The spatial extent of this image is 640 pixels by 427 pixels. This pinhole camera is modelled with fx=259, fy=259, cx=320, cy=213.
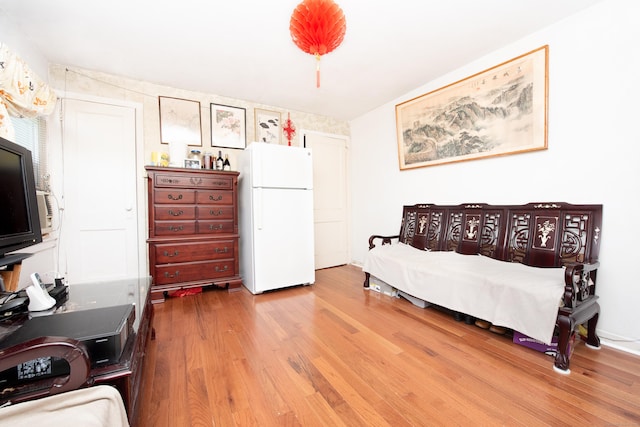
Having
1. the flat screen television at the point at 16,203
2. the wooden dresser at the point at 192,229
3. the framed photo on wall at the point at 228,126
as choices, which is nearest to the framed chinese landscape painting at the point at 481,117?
the framed photo on wall at the point at 228,126

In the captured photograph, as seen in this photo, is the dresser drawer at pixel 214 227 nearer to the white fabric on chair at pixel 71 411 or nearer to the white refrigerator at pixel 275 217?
the white refrigerator at pixel 275 217

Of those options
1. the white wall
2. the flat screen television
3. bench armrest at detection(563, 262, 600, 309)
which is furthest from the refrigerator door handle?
bench armrest at detection(563, 262, 600, 309)

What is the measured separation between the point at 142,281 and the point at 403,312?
7.33 ft

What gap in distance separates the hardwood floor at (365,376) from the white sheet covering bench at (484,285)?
0.22 m

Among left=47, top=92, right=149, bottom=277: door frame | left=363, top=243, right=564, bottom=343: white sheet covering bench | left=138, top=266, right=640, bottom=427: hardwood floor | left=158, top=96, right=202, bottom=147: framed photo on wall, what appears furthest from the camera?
left=158, top=96, right=202, bottom=147: framed photo on wall

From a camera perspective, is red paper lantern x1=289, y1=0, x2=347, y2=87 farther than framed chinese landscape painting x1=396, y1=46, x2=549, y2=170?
No

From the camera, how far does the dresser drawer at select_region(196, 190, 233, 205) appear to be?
300 centimetres

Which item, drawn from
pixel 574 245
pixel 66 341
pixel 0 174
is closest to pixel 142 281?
pixel 0 174

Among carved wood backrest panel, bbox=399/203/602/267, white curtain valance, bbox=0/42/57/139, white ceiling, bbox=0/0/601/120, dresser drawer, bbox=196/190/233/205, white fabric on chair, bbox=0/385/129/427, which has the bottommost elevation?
white fabric on chair, bbox=0/385/129/427

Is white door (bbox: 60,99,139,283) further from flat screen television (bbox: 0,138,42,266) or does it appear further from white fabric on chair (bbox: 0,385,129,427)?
white fabric on chair (bbox: 0,385,129,427)

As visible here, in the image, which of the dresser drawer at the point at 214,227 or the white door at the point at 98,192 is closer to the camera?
the white door at the point at 98,192

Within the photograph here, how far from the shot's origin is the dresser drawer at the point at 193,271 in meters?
2.77

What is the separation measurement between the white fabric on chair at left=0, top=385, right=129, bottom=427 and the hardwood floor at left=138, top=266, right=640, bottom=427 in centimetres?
60

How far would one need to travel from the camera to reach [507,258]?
A: 94.0 inches
